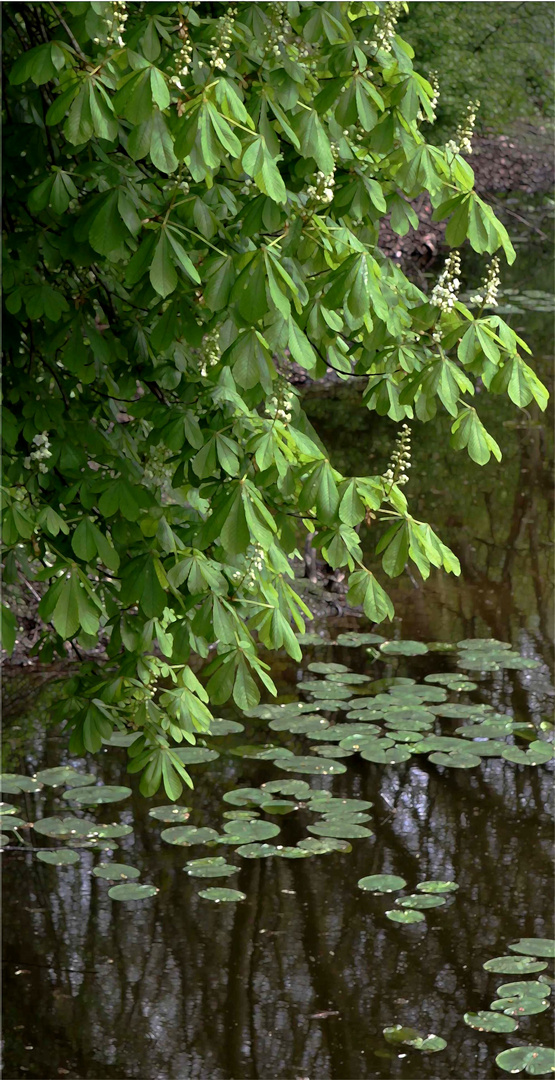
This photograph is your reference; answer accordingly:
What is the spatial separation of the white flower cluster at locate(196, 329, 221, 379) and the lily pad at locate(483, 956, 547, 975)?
2.79m

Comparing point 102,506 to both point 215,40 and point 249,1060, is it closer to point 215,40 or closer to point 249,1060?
point 215,40

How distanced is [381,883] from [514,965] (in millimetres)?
704

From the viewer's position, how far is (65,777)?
6.13m

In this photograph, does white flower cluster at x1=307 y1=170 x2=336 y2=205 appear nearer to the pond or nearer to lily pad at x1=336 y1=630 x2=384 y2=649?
the pond

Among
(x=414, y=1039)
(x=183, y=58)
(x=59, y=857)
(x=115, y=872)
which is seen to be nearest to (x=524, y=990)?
(x=414, y=1039)

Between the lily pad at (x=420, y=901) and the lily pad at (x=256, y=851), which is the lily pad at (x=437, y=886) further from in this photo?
the lily pad at (x=256, y=851)

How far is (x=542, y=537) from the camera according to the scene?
33.2 feet

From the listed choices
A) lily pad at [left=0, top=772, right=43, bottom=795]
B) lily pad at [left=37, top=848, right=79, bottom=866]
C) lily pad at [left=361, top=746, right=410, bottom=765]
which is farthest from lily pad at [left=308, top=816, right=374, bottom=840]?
lily pad at [left=0, top=772, right=43, bottom=795]

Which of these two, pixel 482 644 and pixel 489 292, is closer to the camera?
pixel 489 292

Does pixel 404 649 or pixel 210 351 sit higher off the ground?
pixel 210 351

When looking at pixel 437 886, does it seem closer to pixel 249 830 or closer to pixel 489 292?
pixel 249 830

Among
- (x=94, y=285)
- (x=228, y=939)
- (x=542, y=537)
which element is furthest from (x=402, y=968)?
(x=542, y=537)

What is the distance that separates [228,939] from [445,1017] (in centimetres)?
94

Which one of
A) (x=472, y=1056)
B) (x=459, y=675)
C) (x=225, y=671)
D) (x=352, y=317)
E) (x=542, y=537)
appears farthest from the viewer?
(x=542, y=537)
